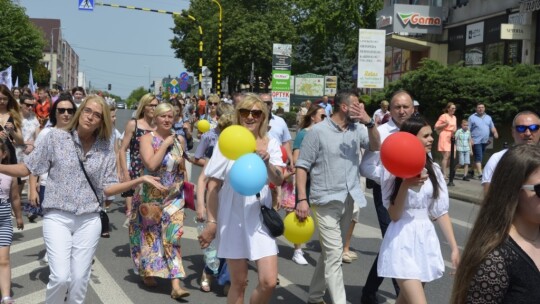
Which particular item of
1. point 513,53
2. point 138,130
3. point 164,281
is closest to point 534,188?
point 164,281

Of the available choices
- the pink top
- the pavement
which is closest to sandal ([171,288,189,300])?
the pink top

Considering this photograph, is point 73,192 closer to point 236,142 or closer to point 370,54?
point 236,142

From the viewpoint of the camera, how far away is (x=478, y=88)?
19.5 meters

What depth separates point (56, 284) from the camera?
461 centimetres

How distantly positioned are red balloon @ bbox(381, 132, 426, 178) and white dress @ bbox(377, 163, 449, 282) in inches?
14.4

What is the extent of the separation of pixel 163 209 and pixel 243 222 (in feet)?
6.45

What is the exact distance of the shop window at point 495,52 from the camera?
25938mm

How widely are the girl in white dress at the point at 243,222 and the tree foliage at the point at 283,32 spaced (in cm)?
4230

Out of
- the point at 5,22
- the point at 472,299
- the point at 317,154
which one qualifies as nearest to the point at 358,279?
the point at 317,154

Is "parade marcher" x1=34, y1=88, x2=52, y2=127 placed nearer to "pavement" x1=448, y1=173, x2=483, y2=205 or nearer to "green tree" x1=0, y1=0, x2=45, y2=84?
"pavement" x1=448, y1=173, x2=483, y2=205

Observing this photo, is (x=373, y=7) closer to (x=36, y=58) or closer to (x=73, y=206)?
(x=36, y=58)

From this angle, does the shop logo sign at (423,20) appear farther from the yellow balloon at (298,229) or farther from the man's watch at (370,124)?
the yellow balloon at (298,229)

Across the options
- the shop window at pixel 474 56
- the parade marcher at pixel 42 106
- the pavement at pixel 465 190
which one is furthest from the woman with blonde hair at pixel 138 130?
the shop window at pixel 474 56

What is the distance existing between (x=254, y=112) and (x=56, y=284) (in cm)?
182
